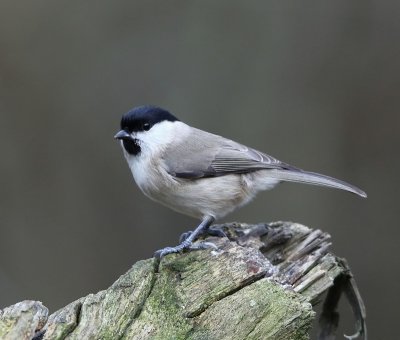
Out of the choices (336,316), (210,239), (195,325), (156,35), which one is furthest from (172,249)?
(156,35)

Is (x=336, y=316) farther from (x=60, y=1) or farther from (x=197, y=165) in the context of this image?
(x=60, y=1)

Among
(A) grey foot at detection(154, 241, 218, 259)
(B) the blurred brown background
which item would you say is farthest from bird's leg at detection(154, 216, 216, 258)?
(B) the blurred brown background

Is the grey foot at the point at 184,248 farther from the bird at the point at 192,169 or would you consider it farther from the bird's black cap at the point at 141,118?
the bird's black cap at the point at 141,118

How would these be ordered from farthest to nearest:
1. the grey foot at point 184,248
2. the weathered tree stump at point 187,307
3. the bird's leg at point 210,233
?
the bird's leg at point 210,233, the grey foot at point 184,248, the weathered tree stump at point 187,307

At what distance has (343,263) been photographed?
9.71 feet

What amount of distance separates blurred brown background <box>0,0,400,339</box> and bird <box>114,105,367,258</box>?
86.7 inches

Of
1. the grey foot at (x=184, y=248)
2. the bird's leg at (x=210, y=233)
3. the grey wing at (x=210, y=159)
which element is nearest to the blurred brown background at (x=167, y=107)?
the grey wing at (x=210, y=159)

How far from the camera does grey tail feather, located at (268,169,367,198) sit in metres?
3.49

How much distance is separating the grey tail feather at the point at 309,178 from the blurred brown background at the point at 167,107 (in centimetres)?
222

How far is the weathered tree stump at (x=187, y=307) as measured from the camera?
226cm

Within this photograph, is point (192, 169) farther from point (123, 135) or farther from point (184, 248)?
point (184, 248)

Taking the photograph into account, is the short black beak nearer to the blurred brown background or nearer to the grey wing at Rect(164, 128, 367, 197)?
the grey wing at Rect(164, 128, 367, 197)

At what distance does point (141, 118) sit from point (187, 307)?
4.37 feet

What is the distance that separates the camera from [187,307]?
2.33 metres
